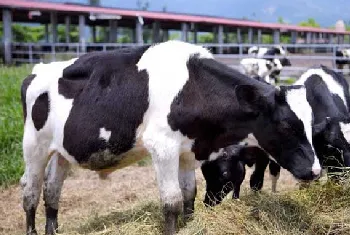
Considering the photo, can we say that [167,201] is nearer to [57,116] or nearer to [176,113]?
[176,113]

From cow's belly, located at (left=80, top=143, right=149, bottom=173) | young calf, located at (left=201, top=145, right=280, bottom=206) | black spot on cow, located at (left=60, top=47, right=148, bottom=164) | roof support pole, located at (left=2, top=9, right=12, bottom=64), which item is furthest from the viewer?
roof support pole, located at (left=2, top=9, right=12, bottom=64)

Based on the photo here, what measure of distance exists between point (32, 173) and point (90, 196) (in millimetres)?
1941

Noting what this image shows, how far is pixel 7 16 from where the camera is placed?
23297 mm

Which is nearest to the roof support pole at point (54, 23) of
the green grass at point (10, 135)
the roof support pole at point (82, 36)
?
the roof support pole at point (82, 36)

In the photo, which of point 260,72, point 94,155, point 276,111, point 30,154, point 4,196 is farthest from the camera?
point 260,72

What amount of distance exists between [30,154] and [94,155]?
940mm

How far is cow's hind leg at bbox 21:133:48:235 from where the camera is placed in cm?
555

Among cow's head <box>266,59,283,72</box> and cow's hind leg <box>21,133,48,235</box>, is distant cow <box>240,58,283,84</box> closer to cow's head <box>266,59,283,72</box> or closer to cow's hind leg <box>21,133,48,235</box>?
cow's head <box>266,59,283,72</box>

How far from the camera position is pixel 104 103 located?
4.91 meters

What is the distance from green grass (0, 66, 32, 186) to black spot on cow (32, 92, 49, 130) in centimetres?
291

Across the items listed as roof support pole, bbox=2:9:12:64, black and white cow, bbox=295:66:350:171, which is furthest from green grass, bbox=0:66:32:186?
roof support pole, bbox=2:9:12:64

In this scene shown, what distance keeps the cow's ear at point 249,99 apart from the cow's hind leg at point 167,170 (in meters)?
0.64

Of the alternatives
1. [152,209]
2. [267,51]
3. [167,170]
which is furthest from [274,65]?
[167,170]

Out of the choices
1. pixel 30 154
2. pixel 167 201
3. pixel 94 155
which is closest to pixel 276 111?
pixel 167 201
